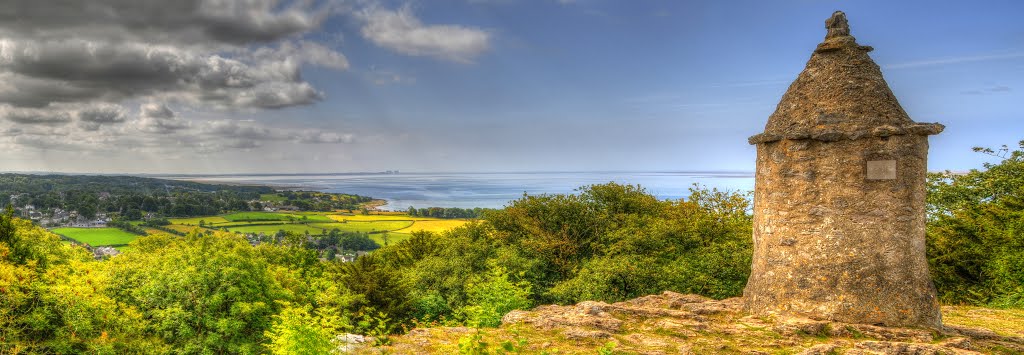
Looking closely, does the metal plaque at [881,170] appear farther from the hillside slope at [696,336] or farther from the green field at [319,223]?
the green field at [319,223]

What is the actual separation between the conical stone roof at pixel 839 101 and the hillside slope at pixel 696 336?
135 inches

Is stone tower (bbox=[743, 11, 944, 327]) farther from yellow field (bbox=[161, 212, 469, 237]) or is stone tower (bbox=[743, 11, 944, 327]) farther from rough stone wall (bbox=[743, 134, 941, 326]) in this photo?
yellow field (bbox=[161, 212, 469, 237])

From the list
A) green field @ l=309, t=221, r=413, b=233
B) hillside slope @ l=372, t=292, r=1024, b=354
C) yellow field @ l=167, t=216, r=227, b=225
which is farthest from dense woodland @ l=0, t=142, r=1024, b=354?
yellow field @ l=167, t=216, r=227, b=225

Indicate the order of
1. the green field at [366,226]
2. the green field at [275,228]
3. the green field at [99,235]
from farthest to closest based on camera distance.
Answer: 1. the green field at [366,226]
2. the green field at [275,228]
3. the green field at [99,235]

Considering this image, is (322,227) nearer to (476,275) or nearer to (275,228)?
(275,228)

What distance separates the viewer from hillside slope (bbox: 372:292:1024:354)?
299 inches

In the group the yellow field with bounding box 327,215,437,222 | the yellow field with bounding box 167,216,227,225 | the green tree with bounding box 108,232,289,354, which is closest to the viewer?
the green tree with bounding box 108,232,289,354

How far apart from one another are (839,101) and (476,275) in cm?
1621

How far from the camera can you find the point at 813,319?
8938 millimetres

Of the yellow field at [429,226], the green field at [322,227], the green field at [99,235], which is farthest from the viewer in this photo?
the green field at [322,227]

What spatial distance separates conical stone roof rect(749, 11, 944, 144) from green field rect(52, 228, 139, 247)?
69.2 metres

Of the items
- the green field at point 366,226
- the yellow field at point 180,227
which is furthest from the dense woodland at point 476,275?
the green field at point 366,226

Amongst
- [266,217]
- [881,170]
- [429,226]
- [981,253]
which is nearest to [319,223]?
[266,217]

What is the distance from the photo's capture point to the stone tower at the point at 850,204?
28.6 ft
